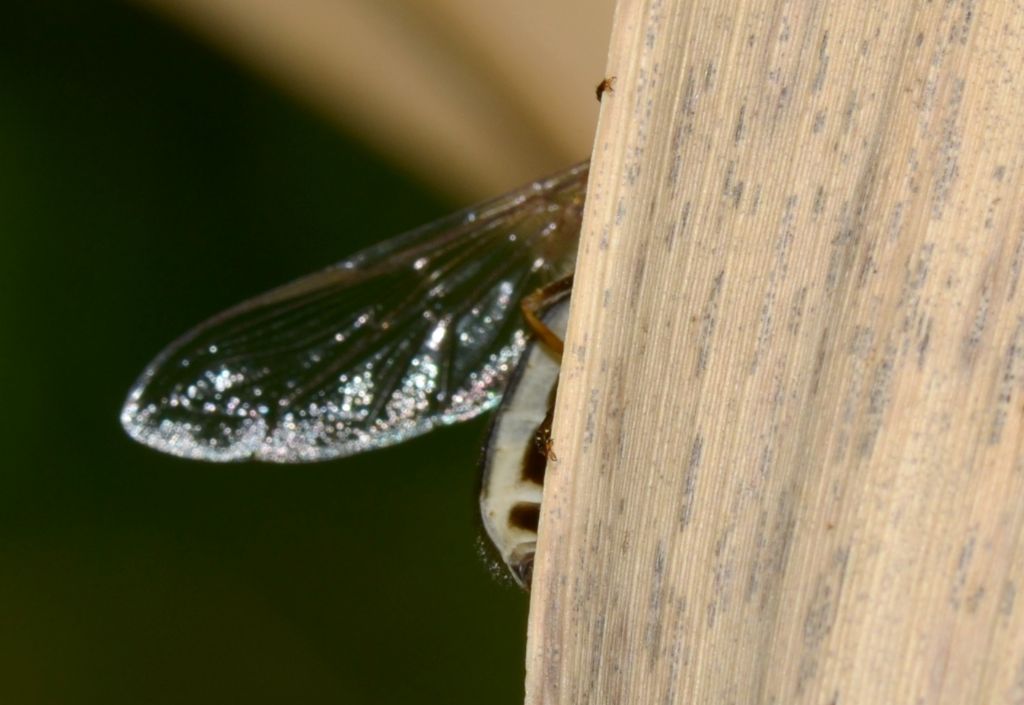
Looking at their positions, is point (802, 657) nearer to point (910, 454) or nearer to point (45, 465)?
point (910, 454)

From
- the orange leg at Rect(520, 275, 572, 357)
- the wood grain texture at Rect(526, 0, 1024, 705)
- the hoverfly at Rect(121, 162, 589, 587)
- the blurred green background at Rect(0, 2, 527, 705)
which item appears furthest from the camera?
the blurred green background at Rect(0, 2, 527, 705)

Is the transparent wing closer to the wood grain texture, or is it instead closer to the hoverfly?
the hoverfly

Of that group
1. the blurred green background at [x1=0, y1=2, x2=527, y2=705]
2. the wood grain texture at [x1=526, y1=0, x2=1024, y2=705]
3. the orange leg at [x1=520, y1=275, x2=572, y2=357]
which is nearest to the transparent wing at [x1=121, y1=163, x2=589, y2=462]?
the orange leg at [x1=520, y1=275, x2=572, y2=357]

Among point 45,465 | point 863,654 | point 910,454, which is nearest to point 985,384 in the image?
point 910,454

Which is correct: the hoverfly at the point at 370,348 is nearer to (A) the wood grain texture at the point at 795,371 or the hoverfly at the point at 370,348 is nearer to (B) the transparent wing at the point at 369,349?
(B) the transparent wing at the point at 369,349

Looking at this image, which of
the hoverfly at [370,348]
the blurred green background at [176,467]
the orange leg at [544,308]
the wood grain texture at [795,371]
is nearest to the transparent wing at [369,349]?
the hoverfly at [370,348]
